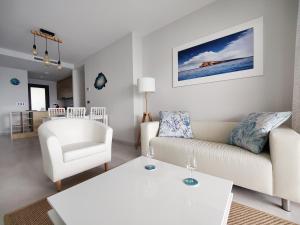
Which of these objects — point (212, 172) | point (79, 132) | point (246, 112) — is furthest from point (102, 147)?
point (246, 112)

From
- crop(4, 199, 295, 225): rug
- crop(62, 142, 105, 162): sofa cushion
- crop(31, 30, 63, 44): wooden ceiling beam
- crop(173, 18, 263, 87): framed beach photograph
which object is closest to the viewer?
crop(4, 199, 295, 225): rug

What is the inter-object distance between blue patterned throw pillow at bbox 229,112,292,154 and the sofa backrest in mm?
313

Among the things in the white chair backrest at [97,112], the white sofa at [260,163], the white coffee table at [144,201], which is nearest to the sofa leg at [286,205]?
the white sofa at [260,163]

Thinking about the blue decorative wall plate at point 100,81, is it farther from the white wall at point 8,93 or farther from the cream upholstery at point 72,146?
the white wall at point 8,93

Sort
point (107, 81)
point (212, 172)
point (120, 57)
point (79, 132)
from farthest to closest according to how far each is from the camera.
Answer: point (107, 81), point (120, 57), point (79, 132), point (212, 172)

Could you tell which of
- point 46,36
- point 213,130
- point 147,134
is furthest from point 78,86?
point 213,130

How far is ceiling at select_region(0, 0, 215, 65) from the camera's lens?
7.39 feet

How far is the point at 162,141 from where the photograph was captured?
1.87 m

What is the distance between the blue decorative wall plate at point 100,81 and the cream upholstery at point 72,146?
2008 mm

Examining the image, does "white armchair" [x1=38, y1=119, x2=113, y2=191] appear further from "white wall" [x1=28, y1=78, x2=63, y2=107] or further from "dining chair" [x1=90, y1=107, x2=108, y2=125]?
"white wall" [x1=28, y1=78, x2=63, y2=107]

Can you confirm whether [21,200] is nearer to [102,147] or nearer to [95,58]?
[102,147]

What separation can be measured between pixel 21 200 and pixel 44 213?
391 mm

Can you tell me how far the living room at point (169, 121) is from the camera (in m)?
0.84

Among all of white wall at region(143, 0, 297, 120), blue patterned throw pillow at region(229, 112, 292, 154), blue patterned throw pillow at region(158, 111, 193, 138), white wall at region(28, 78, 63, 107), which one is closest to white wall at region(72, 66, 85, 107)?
white wall at region(28, 78, 63, 107)
